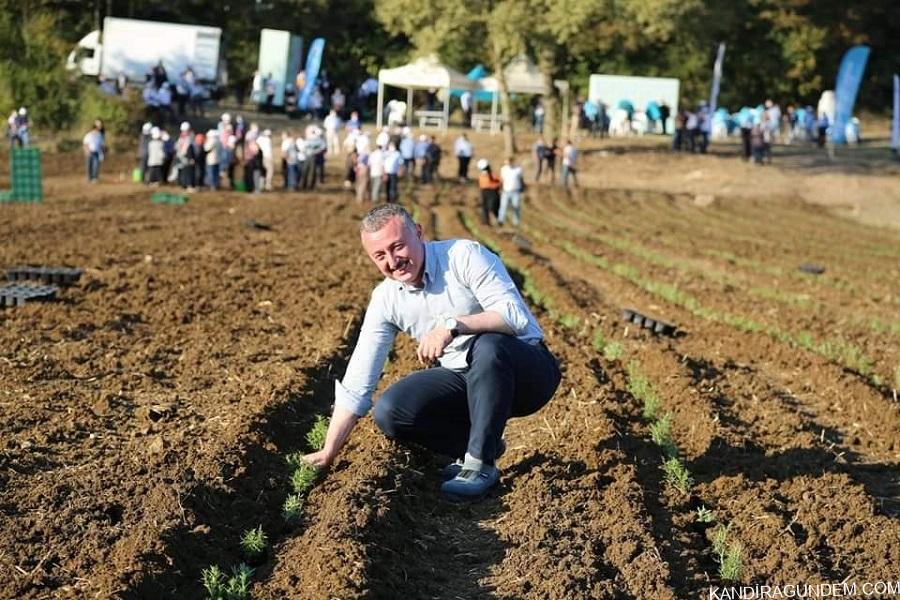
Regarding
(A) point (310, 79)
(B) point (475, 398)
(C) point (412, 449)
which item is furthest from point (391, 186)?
(B) point (475, 398)

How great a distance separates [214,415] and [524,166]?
117 ft

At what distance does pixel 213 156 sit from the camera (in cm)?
3075

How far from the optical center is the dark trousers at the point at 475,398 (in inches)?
238

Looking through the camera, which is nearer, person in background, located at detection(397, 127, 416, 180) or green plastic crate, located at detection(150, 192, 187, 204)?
green plastic crate, located at detection(150, 192, 187, 204)

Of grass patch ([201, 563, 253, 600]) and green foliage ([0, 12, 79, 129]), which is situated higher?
green foliage ([0, 12, 79, 129])

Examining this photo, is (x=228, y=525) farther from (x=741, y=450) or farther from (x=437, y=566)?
(x=741, y=450)

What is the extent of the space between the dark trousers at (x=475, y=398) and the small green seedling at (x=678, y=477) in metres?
0.87

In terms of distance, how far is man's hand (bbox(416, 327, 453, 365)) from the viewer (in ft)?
18.9

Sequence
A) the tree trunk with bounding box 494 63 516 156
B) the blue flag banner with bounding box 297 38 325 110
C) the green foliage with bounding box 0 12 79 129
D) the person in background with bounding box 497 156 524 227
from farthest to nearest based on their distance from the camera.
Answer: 1. the blue flag banner with bounding box 297 38 325 110
2. the tree trunk with bounding box 494 63 516 156
3. the green foliage with bounding box 0 12 79 129
4. the person in background with bounding box 497 156 524 227

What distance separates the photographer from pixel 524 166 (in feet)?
141

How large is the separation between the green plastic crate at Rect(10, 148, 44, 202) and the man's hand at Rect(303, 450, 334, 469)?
70.4 feet

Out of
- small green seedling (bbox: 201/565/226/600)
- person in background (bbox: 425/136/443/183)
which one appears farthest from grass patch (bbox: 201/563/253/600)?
person in background (bbox: 425/136/443/183)

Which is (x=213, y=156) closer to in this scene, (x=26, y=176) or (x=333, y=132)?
(x=26, y=176)

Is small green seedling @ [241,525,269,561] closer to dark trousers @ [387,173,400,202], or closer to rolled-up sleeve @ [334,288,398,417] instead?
rolled-up sleeve @ [334,288,398,417]
